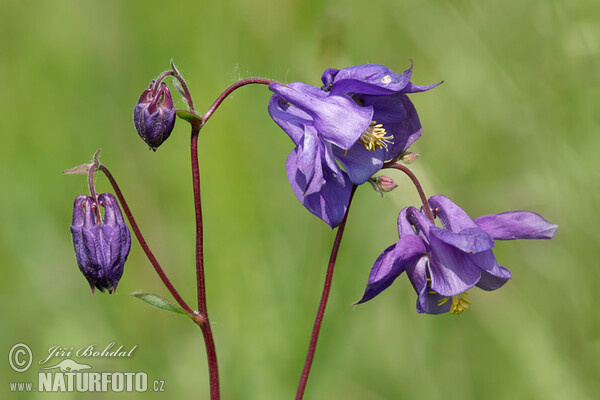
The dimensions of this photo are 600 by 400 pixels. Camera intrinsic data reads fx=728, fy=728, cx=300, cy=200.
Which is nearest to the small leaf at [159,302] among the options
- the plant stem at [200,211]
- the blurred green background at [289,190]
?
the plant stem at [200,211]

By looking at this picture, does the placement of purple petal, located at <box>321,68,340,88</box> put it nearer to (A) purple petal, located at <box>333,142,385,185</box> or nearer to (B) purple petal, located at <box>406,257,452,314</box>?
(A) purple petal, located at <box>333,142,385,185</box>

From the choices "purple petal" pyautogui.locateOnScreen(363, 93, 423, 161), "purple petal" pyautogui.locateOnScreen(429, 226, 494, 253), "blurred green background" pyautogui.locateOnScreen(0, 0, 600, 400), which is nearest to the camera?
"purple petal" pyautogui.locateOnScreen(429, 226, 494, 253)

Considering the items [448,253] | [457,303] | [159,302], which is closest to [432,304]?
[457,303]

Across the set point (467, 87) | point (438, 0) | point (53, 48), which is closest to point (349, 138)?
point (467, 87)

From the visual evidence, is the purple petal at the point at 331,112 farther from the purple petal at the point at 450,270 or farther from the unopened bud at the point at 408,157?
the purple petal at the point at 450,270

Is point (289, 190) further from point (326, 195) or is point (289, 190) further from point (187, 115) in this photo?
point (187, 115)

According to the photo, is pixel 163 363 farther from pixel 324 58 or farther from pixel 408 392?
pixel 324 58

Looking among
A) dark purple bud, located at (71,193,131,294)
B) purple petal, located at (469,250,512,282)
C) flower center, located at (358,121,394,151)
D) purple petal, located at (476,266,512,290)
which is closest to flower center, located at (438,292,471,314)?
purple petal, located at (476,266,512,290)
